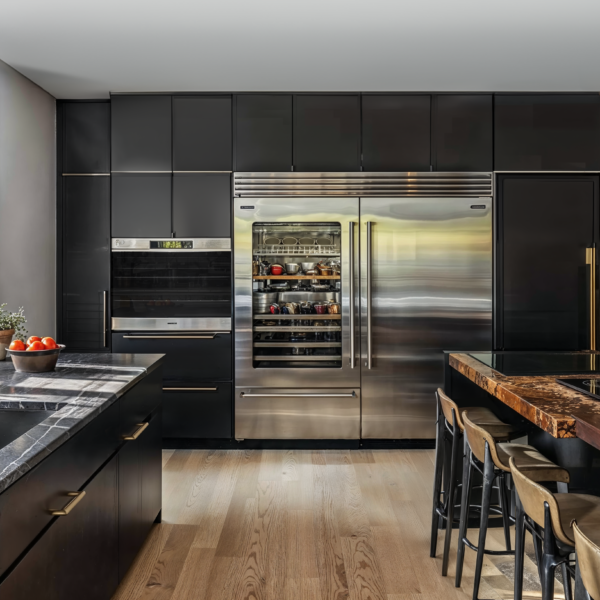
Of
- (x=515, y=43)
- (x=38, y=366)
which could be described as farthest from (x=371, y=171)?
(x=38, y=366)

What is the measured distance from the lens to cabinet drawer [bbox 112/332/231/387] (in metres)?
4.02

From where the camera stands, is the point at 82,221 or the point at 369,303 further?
the point at 82,221

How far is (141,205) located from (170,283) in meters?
0.62

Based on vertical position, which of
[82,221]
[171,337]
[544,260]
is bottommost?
[171,337]

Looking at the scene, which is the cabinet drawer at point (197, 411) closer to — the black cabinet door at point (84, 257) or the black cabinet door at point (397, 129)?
the black cabinet door at point (84, 257)

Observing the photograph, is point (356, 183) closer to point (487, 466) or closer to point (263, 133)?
point (263, 133)

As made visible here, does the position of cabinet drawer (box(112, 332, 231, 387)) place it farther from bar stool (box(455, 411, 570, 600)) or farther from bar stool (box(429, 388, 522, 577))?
bar stool (box(455, 411, 570, 600))

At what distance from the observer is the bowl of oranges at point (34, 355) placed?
2340mm

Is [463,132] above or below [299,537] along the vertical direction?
above

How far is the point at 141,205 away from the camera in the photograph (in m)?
4.02

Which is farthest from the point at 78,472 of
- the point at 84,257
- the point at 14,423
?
the point at 84,257

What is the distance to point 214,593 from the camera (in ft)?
7.18

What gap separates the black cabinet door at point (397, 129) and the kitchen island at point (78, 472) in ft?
7.55

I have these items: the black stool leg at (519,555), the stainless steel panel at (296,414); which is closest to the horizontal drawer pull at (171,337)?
the stainless steel panel at (296,414)
